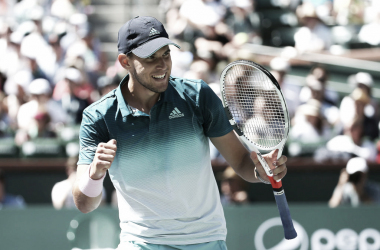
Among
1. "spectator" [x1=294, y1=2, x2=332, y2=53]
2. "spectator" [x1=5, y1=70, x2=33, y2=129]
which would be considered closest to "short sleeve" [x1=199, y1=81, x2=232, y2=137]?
"spectator" [x1=5, y1=70, x2=33, y2=129]

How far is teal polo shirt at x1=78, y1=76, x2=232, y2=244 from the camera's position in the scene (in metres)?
2.93

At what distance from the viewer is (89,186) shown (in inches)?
111

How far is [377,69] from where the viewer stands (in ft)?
28.9

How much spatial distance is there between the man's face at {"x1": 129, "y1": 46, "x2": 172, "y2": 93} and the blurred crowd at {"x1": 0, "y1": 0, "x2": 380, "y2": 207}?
3484 millimetres

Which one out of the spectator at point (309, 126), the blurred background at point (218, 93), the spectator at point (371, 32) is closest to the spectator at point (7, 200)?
the blurred background at point (218, 93)

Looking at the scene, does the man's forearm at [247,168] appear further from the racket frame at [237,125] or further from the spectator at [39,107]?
the spectator at [39,107]

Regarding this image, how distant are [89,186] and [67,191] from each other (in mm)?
3755

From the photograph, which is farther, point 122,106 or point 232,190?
point 232,190

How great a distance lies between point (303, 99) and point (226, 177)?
1.77 meters

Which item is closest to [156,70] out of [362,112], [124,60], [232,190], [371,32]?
[124,60]

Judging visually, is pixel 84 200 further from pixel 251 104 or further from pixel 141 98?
pixel 251 104

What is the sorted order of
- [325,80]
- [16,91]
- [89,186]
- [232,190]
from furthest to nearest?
1. [16,91]
2. [325,80]
3. [232,190]
4. [89,186]

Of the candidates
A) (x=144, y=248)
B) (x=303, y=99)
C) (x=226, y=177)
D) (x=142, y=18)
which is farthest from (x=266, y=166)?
(x=303, y=99)

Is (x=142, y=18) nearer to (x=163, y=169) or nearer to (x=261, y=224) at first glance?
(x=163, y=169)
